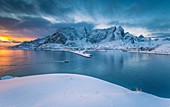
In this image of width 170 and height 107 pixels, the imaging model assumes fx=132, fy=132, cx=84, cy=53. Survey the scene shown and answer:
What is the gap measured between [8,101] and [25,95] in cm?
126

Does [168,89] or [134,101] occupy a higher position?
[134,101]

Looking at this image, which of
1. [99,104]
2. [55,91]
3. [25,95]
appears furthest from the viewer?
[55,91]

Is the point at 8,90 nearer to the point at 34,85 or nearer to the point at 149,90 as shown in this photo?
the point at 34,85

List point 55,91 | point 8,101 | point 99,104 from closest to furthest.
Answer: point 99,104 < point 8,101 < point 55,91

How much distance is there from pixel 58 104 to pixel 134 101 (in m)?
5.16

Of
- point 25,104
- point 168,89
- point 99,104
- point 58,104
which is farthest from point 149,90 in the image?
point 25,104

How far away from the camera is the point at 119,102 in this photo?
8.60m

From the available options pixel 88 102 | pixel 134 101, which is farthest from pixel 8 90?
pixel 134 101

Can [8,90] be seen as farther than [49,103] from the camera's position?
Yes

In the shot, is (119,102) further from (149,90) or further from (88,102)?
(149,90)

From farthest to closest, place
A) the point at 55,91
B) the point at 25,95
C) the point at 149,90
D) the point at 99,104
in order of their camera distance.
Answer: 1. the point at 149,90
2. the point at 55,91
3. the point at 25,95
4. the point at 99,104

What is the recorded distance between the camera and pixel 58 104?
8.30m

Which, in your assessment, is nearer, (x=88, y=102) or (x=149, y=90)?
(x=88, y=102)

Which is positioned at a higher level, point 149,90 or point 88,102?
point 88,102
